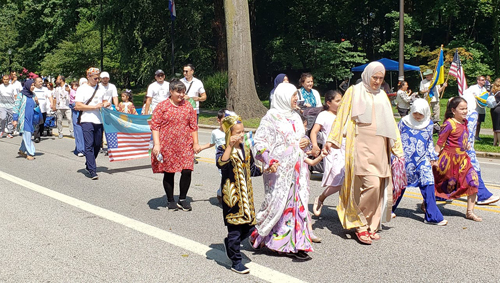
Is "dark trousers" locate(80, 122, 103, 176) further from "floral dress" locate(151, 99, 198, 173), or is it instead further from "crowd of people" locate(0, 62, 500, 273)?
"floral dress" locate(151, 99, 198, 173)

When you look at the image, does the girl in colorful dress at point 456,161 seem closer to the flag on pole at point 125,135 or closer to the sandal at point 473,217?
the sandal at point 473,217

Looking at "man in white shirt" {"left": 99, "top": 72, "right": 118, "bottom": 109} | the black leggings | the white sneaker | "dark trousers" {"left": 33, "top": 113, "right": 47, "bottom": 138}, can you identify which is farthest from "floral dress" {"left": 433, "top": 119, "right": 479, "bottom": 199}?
"dark trousers" {"left": 33, "top": 113, "right": 47, "bottom": 138}

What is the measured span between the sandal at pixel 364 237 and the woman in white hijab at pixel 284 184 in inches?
32.5

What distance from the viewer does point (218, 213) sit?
7.09m

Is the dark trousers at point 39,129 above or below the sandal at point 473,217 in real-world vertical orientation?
above

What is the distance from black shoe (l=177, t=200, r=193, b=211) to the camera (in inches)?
285

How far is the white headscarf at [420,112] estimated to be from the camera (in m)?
6.50

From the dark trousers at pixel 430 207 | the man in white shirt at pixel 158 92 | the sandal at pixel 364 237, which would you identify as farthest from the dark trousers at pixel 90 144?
the dark trousers at pixel 430 207

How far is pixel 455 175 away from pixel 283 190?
111 inches

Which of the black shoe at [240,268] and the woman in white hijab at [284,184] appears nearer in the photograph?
the black shoe at [240,268]

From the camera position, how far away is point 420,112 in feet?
21.3

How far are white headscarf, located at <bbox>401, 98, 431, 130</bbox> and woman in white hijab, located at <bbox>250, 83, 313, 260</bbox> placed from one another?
1966 millimetres

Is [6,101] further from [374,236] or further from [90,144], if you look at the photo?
[374,236]

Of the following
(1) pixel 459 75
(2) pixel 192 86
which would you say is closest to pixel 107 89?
(2) pixel 192 86
